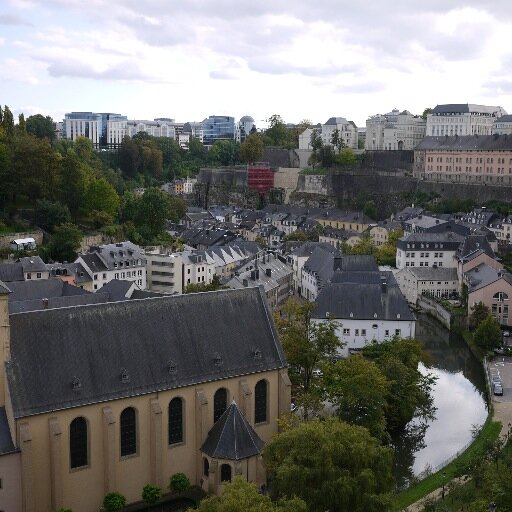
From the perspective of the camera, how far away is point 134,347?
1147 inches

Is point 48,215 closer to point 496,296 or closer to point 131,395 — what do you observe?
point 496,296

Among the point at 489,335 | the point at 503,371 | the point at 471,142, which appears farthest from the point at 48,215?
the point at 471,142

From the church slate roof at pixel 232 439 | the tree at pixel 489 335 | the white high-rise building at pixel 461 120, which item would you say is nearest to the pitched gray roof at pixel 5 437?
the church slate roof at pixel 232 439

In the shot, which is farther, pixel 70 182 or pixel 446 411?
pixel 70 182

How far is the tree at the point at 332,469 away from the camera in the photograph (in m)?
23.0

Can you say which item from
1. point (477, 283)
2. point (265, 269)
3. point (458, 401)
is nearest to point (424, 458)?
point (458, 401)

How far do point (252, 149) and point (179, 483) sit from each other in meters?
119

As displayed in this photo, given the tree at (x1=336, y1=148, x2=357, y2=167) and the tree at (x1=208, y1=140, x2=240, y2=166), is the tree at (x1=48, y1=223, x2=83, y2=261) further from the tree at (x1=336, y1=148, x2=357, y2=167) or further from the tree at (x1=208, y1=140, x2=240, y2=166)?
the tree at (x1=208, y1=140, x2=240, y2=166)

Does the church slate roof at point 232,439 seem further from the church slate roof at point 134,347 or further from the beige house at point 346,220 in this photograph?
the beige house at point 346,220

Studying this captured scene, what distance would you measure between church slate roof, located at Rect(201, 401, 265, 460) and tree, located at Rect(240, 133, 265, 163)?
11721 cm

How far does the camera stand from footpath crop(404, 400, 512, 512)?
2928 cm

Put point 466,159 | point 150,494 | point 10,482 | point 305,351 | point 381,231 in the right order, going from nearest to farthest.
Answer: point 10,482 → point 150,494 → point 305,351 → point 381,231 → point 466,159

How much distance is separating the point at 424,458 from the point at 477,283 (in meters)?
28.4

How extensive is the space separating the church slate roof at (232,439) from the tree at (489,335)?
28.2 metres
